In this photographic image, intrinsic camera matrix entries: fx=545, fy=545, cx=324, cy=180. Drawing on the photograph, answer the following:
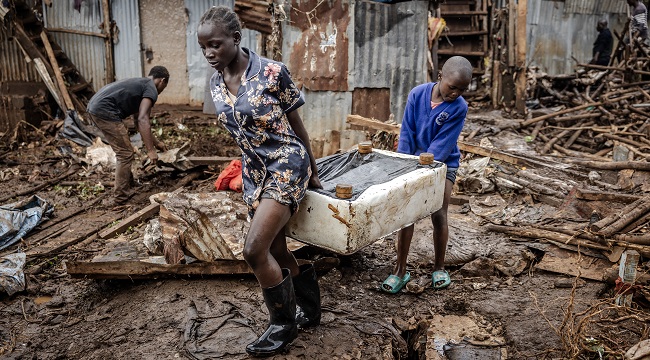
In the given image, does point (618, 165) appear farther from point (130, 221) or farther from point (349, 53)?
point (130, 221)

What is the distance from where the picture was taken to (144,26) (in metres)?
11.0

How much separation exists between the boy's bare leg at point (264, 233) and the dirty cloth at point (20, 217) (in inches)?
160

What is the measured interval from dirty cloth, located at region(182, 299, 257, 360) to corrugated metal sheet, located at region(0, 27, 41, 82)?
9.07m

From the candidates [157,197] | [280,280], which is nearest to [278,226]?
[280,280]

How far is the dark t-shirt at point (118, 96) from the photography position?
6898mm

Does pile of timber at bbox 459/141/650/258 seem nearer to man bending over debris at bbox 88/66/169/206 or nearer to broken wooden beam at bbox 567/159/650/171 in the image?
broken wooden beam at bbox 567/159/650/171

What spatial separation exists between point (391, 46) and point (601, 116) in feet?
14.8

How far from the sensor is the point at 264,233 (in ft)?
9.66

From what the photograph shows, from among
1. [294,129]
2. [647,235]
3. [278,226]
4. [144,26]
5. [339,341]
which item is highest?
[144,26]

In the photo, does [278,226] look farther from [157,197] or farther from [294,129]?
[157,197]

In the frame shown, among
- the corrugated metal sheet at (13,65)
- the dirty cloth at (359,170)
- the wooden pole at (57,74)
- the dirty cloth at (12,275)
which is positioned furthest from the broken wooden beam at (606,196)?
the corrugated metal sheet at (13,65)

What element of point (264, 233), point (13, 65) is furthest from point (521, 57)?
point (13, 65)

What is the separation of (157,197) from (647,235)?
→ 4.97 meters

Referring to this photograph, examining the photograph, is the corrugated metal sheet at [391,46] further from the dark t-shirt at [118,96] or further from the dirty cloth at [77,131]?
the dirty cloth at [77,131]
